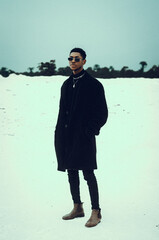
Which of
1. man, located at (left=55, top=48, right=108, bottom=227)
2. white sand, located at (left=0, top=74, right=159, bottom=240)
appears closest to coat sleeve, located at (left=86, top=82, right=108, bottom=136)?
man, located at (left=55, top=48, right=108, bottom=227)

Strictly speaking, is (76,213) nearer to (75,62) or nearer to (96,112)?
(96,112)

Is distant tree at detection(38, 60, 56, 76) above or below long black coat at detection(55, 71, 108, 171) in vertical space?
above

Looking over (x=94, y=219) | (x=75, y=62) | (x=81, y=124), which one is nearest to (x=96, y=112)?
(x=81, y=124)

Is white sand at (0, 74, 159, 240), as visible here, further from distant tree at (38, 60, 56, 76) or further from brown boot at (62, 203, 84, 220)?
distant tree at (38, 60, 56, 76)

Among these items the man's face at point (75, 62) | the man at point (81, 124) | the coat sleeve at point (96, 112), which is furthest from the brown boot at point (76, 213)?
the man's face at point (75, 62)

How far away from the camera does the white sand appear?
3.01m

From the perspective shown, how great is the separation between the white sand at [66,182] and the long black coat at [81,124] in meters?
0.80

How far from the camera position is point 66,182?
4.73m

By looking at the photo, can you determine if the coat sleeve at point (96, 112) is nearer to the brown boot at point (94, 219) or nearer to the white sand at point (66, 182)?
the brown boot at point (94, 219)

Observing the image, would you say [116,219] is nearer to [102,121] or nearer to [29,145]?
[102,121]

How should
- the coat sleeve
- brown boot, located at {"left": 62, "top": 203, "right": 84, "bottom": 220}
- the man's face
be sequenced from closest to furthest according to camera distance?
the coat sleeve < the man's face < brown boot, located at {"left": 62, "top": 203, "right": 84, "bottom": 220}

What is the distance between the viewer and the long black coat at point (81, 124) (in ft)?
9.93

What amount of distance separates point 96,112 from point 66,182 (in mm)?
2196

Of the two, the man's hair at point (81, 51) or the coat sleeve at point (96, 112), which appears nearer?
the coat sleeve at point (96, 112)
